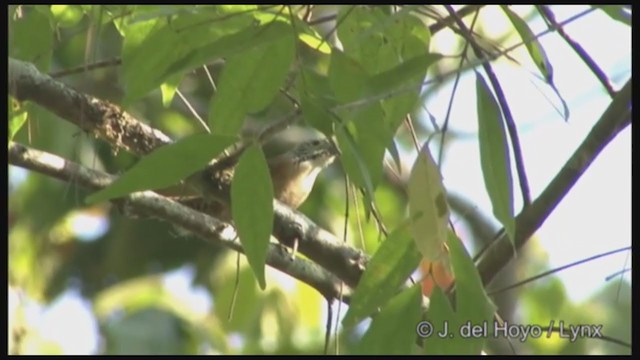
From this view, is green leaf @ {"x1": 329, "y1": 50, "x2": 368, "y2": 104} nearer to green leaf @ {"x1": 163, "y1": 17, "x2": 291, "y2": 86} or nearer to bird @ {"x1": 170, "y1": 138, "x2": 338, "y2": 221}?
green leaf @ {"x1": 163, "y1": 17, "x2": 291, "y2": 86}

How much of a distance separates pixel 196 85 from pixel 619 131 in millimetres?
2828

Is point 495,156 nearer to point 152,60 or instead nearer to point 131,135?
point 152,60

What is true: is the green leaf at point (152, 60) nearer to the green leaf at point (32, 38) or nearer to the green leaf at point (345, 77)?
the green leaf at point (345, 77)

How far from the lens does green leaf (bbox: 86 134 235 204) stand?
1.32 metres

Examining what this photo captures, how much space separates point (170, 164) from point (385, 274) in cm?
28

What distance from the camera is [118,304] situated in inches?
120

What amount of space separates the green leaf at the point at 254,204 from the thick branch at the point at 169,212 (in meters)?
0.40

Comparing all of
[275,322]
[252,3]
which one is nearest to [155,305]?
[275,322]

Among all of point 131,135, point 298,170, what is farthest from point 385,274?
point 298,170

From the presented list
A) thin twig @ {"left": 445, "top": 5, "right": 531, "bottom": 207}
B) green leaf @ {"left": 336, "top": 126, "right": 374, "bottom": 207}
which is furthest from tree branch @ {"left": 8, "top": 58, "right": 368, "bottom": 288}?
green leaf @ {"left": 336, "top": 126, "right": 374, "bottom": 207}

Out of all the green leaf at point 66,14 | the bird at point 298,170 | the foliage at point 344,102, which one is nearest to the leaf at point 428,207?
the foliage at point 344,102

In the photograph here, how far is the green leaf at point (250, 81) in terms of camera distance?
1382 mm

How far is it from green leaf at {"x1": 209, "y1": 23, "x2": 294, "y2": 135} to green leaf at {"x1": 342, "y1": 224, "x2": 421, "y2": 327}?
22 cm

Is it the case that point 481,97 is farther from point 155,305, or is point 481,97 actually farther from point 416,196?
point 155,305
